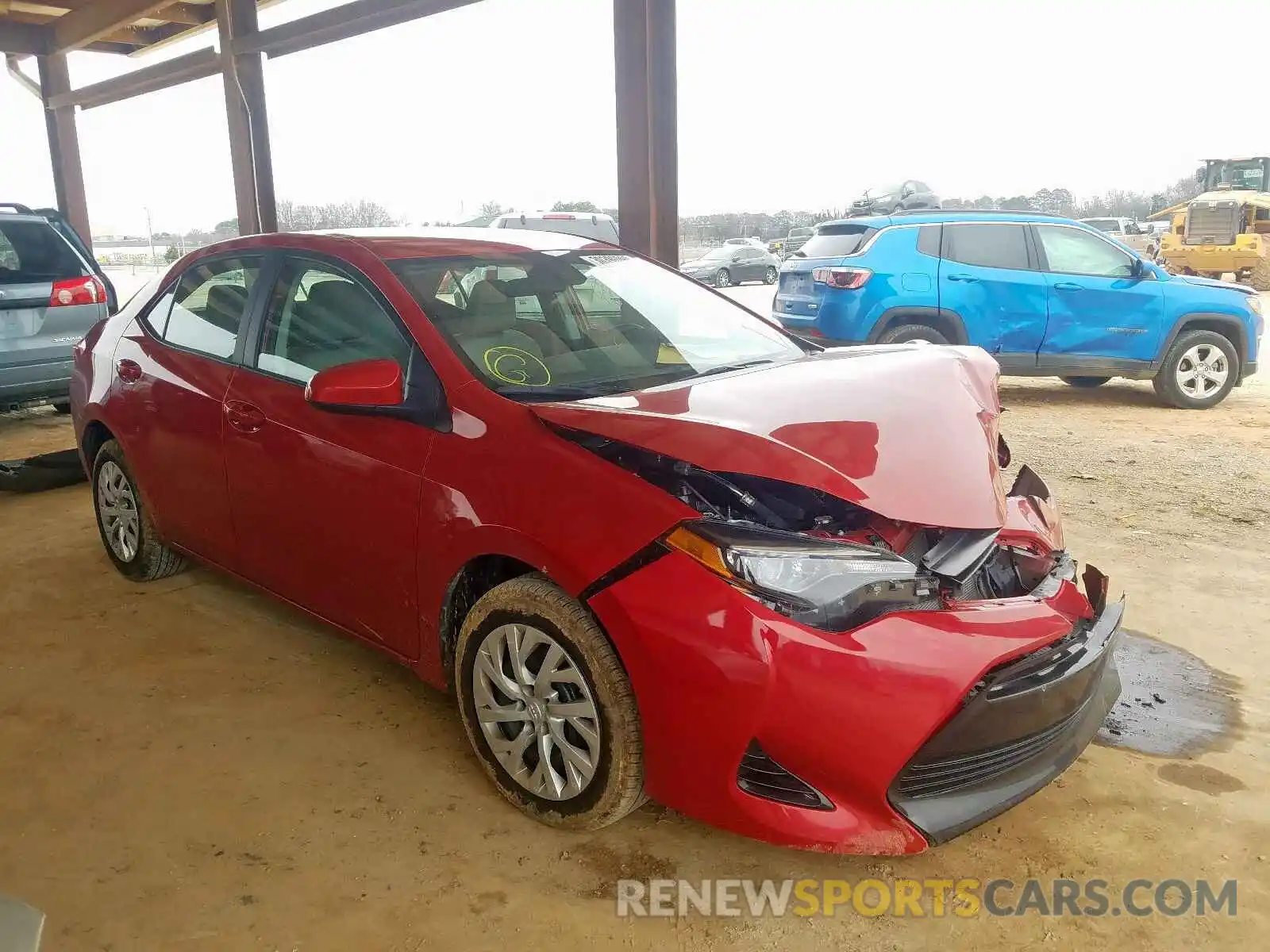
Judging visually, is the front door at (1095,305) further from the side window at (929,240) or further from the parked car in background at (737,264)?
the parked car in background at (737,264)

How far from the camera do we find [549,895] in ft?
6.90

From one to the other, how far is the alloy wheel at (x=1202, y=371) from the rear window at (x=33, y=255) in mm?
8575

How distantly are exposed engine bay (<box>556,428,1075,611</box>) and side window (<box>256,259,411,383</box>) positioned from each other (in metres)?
0.84

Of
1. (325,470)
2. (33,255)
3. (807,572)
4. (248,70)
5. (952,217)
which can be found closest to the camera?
(807,572)

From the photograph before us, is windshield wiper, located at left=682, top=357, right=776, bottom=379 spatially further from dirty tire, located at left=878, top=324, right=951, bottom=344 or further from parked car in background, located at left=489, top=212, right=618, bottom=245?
parked car in background, located at left=489, top=212, right=618, bottom=245

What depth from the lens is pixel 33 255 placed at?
6.52m

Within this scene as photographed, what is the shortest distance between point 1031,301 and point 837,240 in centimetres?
166

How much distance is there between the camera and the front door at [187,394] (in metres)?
3.21

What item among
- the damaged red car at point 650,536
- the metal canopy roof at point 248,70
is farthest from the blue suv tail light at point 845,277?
the damaged red car at point 650,536

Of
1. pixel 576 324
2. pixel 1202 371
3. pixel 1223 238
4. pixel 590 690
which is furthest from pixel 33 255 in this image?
pixel 1223 238

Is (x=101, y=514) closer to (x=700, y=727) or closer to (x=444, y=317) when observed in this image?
(x=444, y=317)

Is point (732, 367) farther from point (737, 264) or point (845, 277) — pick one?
point (737, 264)

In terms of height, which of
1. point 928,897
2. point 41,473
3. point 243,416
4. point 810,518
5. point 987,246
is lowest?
point 928,897

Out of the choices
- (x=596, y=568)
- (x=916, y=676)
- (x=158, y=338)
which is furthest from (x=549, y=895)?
(x=158, y=338)
